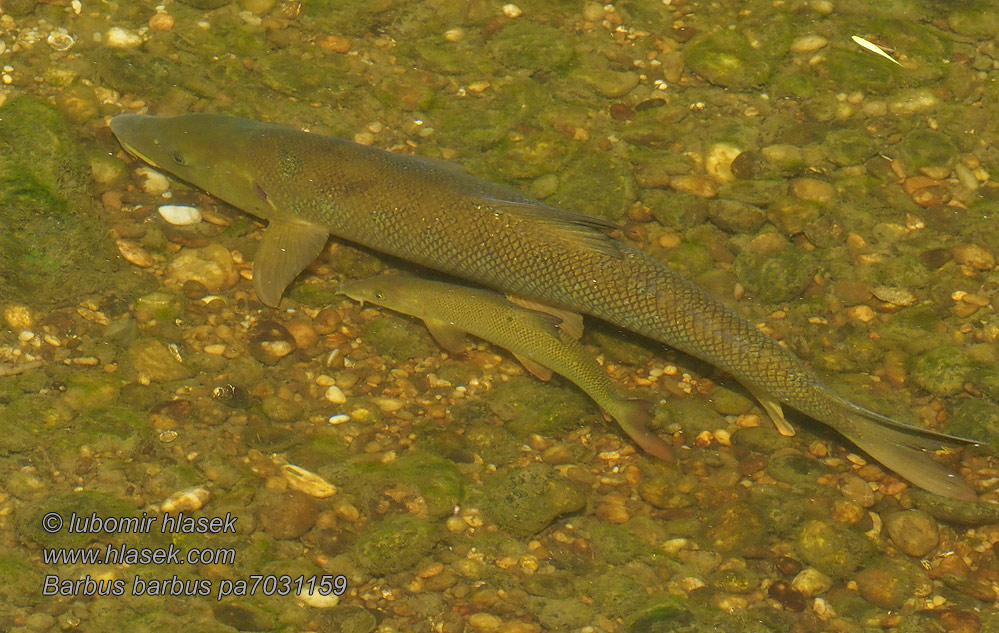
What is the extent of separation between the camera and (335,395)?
5414mm

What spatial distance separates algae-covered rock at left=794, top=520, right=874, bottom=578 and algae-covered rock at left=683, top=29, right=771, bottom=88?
397cm

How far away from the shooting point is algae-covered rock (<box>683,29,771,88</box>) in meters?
7.35

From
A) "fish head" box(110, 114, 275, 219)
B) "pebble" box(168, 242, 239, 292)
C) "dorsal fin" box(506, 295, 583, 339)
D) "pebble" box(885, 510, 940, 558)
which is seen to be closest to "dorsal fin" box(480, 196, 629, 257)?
"dorsal fin" box(506, 295, 583, 339)

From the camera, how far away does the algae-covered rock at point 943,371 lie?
560 cm

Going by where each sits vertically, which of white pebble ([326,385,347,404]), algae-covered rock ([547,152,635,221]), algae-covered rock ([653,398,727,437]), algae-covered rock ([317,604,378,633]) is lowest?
algae-covered rock ([317,604,378,633])

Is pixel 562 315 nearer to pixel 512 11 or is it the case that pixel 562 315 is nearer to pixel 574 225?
pixel 574 225

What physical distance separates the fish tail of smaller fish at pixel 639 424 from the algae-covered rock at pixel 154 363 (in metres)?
2.65

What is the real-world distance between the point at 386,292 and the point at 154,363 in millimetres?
1491

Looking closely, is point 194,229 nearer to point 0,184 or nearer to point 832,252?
point 0,184

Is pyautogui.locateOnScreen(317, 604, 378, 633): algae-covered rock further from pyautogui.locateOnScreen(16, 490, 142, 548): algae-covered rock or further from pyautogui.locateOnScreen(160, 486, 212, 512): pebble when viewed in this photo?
pyautogui.locateOnScreen(16, 490, 142, 548): algae-covered rock

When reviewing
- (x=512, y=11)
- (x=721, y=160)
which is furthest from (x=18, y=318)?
(x=721, y=160)

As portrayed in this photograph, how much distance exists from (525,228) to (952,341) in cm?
300

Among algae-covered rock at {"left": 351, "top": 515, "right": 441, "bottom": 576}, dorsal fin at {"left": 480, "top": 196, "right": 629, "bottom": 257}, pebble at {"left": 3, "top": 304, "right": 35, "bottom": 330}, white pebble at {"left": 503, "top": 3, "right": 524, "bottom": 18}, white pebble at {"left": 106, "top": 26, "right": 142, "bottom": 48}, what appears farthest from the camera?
white pebble at {"left": 503, "top": 3, "right": 524, "bottom": 18}

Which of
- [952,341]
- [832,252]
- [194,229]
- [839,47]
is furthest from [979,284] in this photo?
[194,229]
